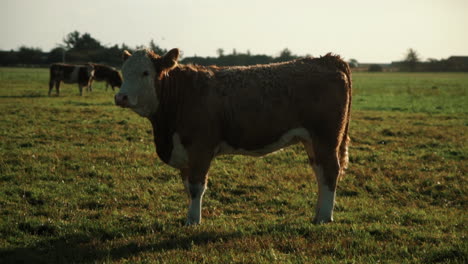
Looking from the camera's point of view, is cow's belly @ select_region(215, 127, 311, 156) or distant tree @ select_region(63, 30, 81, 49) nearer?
cow's belly @ select_region(215, 127, 311, 156)

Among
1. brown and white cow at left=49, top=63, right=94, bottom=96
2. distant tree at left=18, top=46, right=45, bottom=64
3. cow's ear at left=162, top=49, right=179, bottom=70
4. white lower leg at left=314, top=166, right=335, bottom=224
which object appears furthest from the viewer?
distant tree at left=18, top=46, right=45, bottom=64

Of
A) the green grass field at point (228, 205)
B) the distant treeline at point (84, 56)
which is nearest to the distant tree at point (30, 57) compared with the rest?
the distant treeline at point (84, 56)

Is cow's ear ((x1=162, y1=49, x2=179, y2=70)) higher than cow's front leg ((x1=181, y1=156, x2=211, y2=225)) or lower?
higher

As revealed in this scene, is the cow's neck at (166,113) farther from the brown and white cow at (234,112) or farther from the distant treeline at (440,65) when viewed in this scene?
the distant treeline at (440,65)

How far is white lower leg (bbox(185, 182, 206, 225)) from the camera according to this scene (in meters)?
6.31

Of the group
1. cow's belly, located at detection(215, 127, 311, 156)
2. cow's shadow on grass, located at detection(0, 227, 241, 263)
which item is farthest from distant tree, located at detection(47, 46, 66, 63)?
cow's shadow on grass, located at detection(0, 227, 241, 263)

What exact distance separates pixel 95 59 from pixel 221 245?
71260mm

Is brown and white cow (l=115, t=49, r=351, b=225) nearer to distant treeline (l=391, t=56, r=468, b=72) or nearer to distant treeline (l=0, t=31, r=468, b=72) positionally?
distant treeline (l=0, t=31, r=468, b=72)

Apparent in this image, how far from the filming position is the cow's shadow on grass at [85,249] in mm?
5172

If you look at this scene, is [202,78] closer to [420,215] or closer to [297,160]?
[420,215]

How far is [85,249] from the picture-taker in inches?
215

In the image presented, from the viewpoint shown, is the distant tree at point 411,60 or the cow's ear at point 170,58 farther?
the distant tree at point 411,60

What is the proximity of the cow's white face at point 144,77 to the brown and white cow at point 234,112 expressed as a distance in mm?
14

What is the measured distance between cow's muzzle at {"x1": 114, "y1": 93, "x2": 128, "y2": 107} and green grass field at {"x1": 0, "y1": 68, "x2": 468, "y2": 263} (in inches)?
67.8
